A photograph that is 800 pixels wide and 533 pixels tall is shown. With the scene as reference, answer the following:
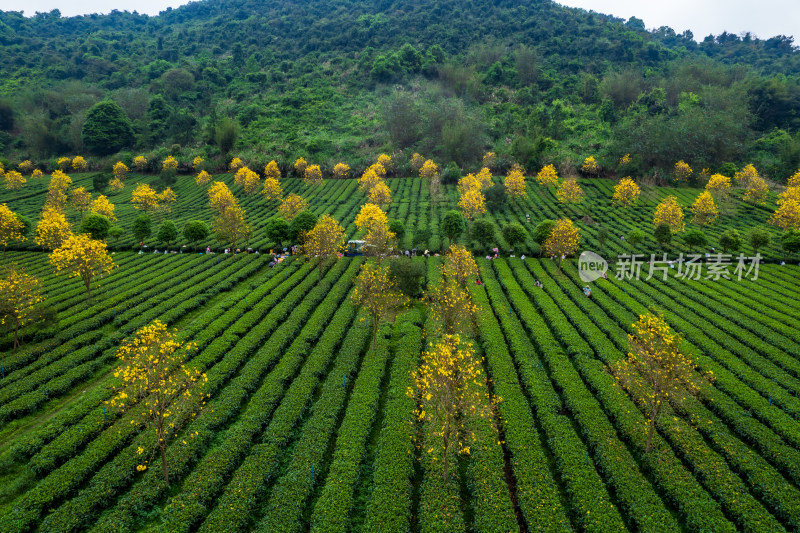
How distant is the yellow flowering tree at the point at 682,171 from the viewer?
81312mm

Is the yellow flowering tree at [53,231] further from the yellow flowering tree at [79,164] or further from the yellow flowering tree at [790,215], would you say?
the yellow flowering tree at [790,215]

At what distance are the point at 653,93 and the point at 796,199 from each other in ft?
225

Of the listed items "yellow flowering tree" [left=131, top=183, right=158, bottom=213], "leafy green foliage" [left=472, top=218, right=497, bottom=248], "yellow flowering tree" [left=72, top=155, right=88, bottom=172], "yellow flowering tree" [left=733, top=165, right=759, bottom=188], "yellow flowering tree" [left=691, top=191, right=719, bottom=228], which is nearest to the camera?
"leafy green foliage" [left=472, top=218, right=497, bottom=248]

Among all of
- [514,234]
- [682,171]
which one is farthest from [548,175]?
[514,234]

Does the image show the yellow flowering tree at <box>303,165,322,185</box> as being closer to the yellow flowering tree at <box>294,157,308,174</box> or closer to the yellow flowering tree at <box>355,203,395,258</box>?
the yellow flowering tree at <box>294,157,308,174</box>

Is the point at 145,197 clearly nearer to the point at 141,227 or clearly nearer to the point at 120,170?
the point at 141,227

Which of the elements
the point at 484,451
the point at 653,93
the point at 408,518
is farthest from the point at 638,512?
the point at 653,93

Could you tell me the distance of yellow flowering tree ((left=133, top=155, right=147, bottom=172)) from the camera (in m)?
98.4

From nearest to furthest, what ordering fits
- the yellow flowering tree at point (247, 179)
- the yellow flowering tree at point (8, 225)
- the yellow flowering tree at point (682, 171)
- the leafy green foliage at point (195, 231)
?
1. the yellow flowering tree at point (8, 225)
2. the leafy green foliage at point (195, 231)
3. the yellow flowering tree at point (682, 171)
4. the yellow flowering tree at point (247, 179)

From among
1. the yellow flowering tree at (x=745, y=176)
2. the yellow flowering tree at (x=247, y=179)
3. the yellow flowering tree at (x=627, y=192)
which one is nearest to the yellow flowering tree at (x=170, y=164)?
the yellow flowering tree at (x=247, y=179)

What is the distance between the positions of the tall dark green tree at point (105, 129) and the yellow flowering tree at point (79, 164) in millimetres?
8366

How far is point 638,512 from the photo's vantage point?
16.7 meters

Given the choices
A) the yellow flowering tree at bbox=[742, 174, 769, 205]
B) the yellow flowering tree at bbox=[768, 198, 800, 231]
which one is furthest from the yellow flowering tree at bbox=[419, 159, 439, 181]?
the yellow flowering tree at bbox=[742, 174, 769, 205]

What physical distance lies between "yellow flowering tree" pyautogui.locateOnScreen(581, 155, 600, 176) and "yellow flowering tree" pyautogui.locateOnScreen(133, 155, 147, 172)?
11466cm
